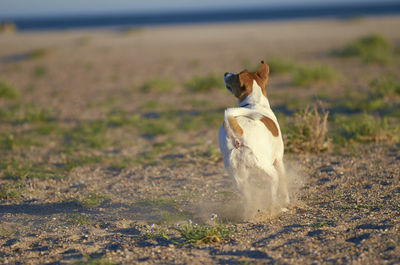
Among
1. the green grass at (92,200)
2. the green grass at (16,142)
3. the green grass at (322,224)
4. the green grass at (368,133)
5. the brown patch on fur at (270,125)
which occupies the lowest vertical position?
Result: the green grass at (92,200)

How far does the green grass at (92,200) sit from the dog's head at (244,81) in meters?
2.05

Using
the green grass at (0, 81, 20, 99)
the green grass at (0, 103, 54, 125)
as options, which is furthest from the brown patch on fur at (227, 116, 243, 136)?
the green grass at (0, 81, 20, 99)

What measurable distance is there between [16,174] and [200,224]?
323 cm

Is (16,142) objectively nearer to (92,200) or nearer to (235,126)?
(92,200)

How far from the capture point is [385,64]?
14.5 metres

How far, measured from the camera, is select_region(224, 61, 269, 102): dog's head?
174 inches

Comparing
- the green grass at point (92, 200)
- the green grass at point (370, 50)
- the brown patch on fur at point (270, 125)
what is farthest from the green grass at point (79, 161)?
the green grass at point (370, 50)

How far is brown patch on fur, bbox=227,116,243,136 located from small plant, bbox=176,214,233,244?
80cm

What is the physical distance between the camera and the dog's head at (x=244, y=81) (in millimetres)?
4430

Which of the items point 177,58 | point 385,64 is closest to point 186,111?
point 385,64

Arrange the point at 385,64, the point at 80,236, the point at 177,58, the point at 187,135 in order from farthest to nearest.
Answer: the point at 177,58 → the point at 385,64 → the point at 187,135 → the point at 80,236

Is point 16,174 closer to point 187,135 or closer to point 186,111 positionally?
point 187,135

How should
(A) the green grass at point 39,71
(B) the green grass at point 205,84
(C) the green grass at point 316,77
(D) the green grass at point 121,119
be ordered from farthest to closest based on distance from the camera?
(A) the green grass at point 39,71 → (B) the green grass at point 205,84 → (C) the green grass at point 316,77 → (D) the green grass at point 121,119

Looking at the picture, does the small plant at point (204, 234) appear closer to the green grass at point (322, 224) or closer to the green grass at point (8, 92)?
the green grass at point (322, 224)
